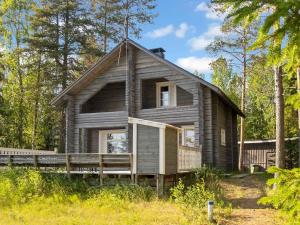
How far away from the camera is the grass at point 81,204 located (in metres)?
11.2

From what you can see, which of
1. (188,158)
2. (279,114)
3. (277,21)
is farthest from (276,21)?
(188,158)

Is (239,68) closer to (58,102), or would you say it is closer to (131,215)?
(58,102)

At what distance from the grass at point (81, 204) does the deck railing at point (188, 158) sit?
2.52 meters

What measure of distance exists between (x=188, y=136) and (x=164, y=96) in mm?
2817

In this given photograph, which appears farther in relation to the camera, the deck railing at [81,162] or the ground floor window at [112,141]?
the ground floor window at [112,141]

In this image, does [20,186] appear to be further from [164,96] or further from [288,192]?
[288,192]

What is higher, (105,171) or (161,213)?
(105,171)

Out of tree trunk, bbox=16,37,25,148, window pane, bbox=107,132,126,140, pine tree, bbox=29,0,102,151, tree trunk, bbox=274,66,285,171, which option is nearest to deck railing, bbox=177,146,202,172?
tree trunk, bbox=274,66,285,171

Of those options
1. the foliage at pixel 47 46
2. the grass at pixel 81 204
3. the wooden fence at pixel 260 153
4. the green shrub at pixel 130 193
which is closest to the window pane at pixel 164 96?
the grass at pixel 81 204

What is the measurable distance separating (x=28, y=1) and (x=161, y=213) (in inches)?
1205

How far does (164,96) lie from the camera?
74.7 feet

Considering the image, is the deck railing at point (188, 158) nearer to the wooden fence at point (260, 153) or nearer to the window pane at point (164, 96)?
the window pane at point (164, 96)

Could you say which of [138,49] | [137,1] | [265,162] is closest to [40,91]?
[137,1]

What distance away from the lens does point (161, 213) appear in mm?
11797
